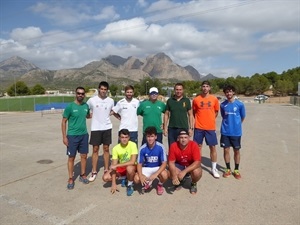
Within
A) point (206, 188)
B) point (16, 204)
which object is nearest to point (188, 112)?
point (206, 188)

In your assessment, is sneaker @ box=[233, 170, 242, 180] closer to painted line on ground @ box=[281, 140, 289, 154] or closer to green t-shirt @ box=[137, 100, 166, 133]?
green t-shirt @ box=[137, 100, 166, 133]

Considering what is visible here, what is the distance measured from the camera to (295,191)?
4.83 meters

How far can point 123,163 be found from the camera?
4836mm

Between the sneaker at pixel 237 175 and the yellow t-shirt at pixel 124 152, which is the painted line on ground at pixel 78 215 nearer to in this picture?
the yellow t-shirt at pixel 124 152

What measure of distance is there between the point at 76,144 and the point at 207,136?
2.59 metres

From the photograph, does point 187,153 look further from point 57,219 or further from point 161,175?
point 57,219

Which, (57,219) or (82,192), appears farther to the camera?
(82,192)

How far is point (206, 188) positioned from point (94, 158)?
222 cm

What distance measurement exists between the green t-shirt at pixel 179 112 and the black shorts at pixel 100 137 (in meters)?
1.32

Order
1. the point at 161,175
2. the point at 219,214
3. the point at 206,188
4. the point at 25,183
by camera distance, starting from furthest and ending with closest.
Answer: the point at 25,183, the point at 206,188, the point at 161,175, the point at 219,214

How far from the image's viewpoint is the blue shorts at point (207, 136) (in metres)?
5.60

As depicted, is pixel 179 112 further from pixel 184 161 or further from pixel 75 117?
pixel 75 117

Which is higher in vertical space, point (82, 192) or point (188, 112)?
point (188, 112)

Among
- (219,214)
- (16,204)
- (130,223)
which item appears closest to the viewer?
(130,223)
